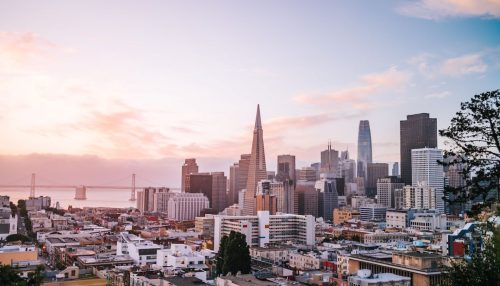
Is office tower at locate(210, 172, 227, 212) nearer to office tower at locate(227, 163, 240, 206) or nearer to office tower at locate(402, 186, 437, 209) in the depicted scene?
office tower at locate(227, 163, 240, 206)

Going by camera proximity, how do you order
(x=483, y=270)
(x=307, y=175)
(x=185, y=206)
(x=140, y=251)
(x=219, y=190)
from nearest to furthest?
(x=483, y=270) < (x=140, y=251) < (x=185, y=206) < (x=219, y=190) < (x=307, y=175)

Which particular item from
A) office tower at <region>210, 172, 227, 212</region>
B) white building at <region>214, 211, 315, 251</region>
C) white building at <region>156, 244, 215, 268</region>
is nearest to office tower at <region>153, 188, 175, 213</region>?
office tower at <region>210, 172, 227, 212</region>

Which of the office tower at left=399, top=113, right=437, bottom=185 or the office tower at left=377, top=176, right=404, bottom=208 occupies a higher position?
the office tower at left=399, top=113, right=437, bottom=185

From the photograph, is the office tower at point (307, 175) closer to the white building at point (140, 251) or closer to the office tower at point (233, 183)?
the office tower at point (233, 183)

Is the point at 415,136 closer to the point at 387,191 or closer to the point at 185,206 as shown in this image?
the point at 387,191

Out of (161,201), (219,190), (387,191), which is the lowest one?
(161,201)

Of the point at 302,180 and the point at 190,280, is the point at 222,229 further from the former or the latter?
the point at 302,180

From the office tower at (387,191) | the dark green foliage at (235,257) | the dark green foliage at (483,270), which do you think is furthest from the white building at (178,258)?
the office tower at (387,191)

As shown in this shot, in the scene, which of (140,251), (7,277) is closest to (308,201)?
(140,251)
